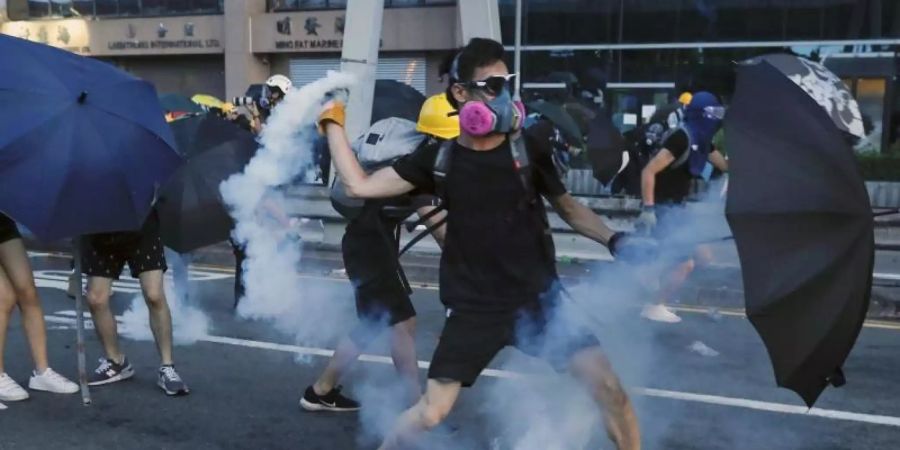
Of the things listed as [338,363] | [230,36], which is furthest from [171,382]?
[230,36]

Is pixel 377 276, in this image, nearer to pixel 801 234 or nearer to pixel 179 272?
pixel 801 234

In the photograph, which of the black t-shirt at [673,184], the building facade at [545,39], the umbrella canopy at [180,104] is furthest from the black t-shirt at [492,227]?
the building facade at [545,39]

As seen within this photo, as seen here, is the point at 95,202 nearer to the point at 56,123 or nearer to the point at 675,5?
the point at 56,123

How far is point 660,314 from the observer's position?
7.29 meters

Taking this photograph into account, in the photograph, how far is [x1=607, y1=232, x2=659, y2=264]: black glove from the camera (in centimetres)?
356

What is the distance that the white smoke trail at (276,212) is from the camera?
13.6 ft

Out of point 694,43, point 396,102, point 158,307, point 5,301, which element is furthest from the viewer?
point 694,43

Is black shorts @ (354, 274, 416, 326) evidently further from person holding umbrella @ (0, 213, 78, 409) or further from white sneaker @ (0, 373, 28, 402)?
white sneaker @ (0, 373, 28, 402)

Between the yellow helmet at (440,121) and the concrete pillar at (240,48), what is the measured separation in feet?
72.4

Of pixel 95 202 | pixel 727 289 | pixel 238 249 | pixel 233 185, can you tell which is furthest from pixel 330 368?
pixel 727 289

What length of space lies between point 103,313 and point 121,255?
366 millimetres

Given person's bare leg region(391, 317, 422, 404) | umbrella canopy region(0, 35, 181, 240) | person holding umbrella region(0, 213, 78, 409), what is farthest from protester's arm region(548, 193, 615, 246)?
person holding umbrella region(0, 213, 78, 409)

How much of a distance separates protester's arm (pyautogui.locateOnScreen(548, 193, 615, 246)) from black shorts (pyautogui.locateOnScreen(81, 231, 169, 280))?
2.52 metres

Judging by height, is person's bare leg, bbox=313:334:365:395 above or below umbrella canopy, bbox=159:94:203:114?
below
